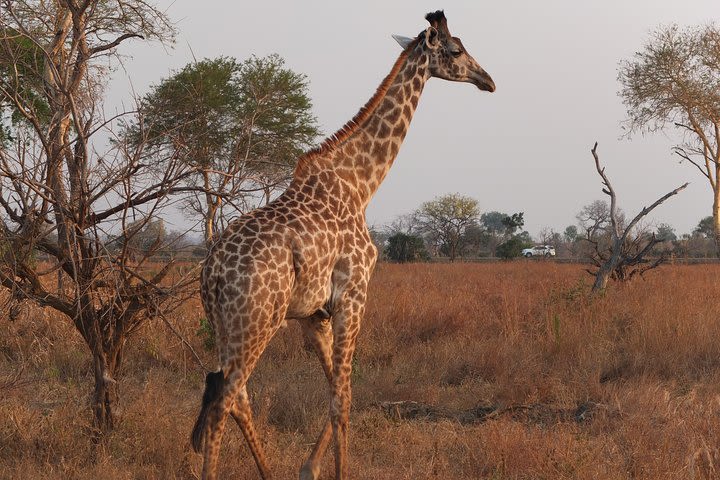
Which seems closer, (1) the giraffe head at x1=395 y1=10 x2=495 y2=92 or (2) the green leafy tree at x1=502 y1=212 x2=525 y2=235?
(1) the giraffe head at x1=395 y1=10 x2=495 y2=92

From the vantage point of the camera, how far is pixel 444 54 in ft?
16.1

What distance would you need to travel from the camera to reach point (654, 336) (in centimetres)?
751

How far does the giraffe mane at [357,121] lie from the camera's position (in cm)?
453

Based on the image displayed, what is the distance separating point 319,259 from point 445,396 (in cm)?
297

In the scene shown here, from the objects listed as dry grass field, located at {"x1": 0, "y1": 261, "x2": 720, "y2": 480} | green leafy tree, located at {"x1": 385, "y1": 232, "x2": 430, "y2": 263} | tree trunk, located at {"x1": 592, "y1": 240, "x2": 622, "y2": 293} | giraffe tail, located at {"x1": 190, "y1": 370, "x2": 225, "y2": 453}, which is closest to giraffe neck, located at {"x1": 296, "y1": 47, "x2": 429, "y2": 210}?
giraffe tail, located at {"x1": 190, "y1": 370, "x2": 225, "y2": 453}

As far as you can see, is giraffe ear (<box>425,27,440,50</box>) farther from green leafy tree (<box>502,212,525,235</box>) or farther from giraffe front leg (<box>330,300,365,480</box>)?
green leafy tree (<box>502,212,525,235</box>)

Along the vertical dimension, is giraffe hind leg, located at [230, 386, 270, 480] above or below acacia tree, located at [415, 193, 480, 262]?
below

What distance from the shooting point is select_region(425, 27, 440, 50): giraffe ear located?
4836 mm

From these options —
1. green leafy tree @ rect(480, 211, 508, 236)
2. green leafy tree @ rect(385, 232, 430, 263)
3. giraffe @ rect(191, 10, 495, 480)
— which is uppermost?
green leafy tree @ rect(480, 211, 508, 236)

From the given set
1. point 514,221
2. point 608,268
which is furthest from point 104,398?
point 514,221

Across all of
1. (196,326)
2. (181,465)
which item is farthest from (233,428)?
(196,326)

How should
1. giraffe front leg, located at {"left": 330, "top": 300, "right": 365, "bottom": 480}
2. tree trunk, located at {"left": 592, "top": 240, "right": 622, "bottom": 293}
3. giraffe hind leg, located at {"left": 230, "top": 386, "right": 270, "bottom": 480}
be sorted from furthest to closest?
1. tree trunk, located at {"left": 592, "top": 240, "right": 622, "bottom": 293}
2. giraffe front leg, located at {"left": 330, "top": 300, "right": 365, "bottom": 480}
3. giraffe hind leg, located at {"left": 230, "top": 386, "right": 270, "bottom": 480}

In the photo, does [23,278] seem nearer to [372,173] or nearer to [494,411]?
[372,173]

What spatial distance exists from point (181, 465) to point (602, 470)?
2.63m
